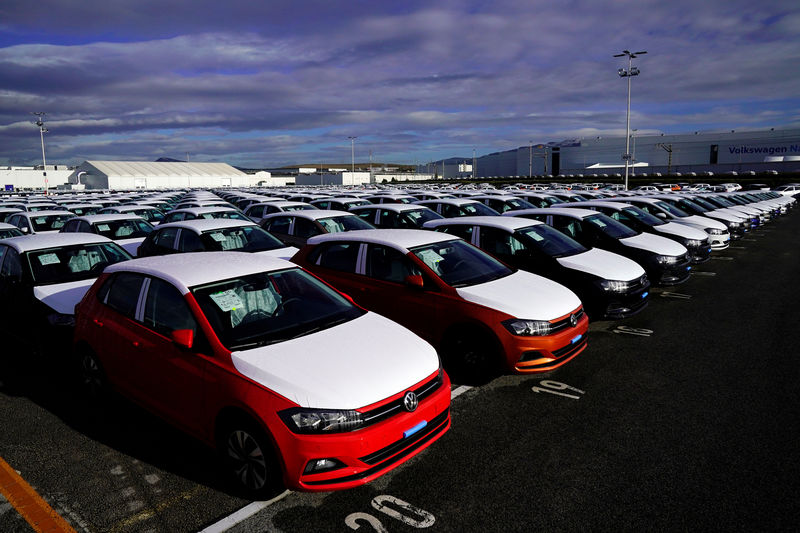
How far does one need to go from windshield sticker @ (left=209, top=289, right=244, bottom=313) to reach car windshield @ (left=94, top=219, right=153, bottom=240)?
8.52 m

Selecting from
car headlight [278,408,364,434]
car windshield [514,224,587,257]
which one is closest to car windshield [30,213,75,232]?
car windshield [514,224,587,257]

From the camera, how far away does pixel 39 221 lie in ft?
45.7

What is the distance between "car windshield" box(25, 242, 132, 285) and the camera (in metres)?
6.84

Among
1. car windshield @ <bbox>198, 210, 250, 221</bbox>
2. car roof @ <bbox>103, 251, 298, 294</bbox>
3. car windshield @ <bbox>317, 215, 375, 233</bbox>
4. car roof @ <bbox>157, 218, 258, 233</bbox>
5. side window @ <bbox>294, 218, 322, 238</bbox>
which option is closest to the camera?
car roof @ <bbox>103, 251, 298, 294</bbox>

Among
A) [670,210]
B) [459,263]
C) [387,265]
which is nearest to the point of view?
[387,265]

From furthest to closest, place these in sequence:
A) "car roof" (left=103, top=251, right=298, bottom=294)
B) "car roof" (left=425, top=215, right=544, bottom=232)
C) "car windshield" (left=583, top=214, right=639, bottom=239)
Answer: "car windshield" (left=583, top=214, right=639, bottom=239), "car roof" (left=425, top=215, right=544, bottom=232), "car roof" (left=103, top=251, right=298, bottom=294)

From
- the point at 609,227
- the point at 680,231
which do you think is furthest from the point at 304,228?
the point at 680,231

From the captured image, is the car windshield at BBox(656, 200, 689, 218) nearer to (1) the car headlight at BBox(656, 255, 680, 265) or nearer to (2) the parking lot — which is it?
(1) the car headlight at BBox(656, 255, 680, 265)

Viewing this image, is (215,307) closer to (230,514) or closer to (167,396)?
Answer: (167,396)

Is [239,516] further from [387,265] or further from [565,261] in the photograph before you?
[565,261]

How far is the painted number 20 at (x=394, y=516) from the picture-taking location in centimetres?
351

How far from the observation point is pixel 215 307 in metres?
4.33

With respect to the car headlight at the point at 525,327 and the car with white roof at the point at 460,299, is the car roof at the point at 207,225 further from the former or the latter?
the car headlight at the point at 525,327

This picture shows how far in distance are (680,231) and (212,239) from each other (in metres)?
10.8
